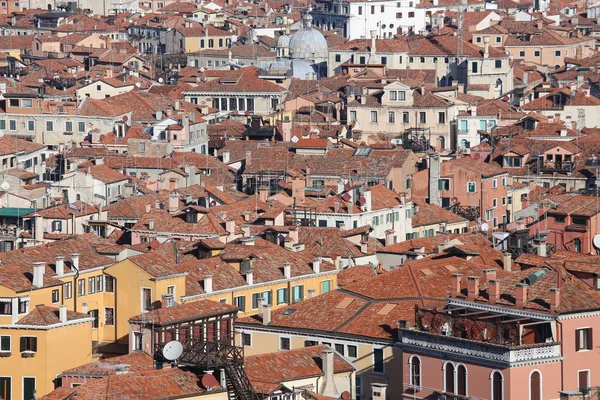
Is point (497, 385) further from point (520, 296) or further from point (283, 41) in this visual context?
point (283, 41)

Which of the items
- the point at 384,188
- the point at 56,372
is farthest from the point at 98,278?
the point at 384,188

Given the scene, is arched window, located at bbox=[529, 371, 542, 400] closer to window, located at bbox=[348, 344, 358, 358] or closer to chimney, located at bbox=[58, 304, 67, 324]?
window, located at bbox=[348, 344, 358, 358]

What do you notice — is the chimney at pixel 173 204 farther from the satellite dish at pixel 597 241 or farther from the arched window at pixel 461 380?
the arched window at pixel 461 380

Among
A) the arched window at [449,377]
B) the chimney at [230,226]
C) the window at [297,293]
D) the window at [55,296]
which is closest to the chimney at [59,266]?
the window at [55,296]

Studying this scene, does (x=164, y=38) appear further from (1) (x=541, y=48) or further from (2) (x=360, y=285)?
(2) (x=360, y=285)

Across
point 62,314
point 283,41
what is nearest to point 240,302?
point 62,314
